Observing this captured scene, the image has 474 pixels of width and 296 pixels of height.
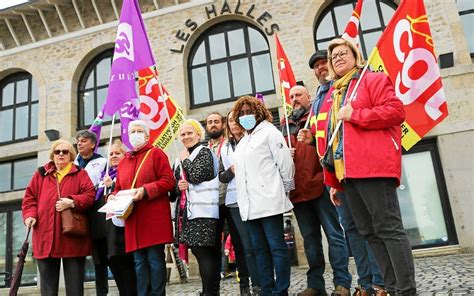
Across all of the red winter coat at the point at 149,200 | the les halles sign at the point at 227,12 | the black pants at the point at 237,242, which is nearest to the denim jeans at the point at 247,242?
the black pants at the point at 237,242

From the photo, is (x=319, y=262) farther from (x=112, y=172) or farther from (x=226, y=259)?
(x=226, y=259)

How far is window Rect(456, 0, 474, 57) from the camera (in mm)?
9188

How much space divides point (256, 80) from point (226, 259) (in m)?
4.90

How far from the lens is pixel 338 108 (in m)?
2.98

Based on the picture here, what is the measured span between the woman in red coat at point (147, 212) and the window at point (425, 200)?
264 inches

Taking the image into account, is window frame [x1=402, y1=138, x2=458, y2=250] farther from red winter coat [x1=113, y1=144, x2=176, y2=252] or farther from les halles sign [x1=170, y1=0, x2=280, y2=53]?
red winter coat [x1=113, y1=144, x2=176, y2=252]

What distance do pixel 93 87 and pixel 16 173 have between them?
141 inches

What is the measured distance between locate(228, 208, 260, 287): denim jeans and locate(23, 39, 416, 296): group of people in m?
0.01

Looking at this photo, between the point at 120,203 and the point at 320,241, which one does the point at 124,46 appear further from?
the point at 320,241

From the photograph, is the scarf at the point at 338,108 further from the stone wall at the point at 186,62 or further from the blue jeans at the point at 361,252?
the stone wall at the point at 186,62

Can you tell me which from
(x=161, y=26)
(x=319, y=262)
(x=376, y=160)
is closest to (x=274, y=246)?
(x=319, y=262)

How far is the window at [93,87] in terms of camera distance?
11375 mm

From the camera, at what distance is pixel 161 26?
10.9 meters

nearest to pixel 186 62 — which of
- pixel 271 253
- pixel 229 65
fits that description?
pixel 229 65
